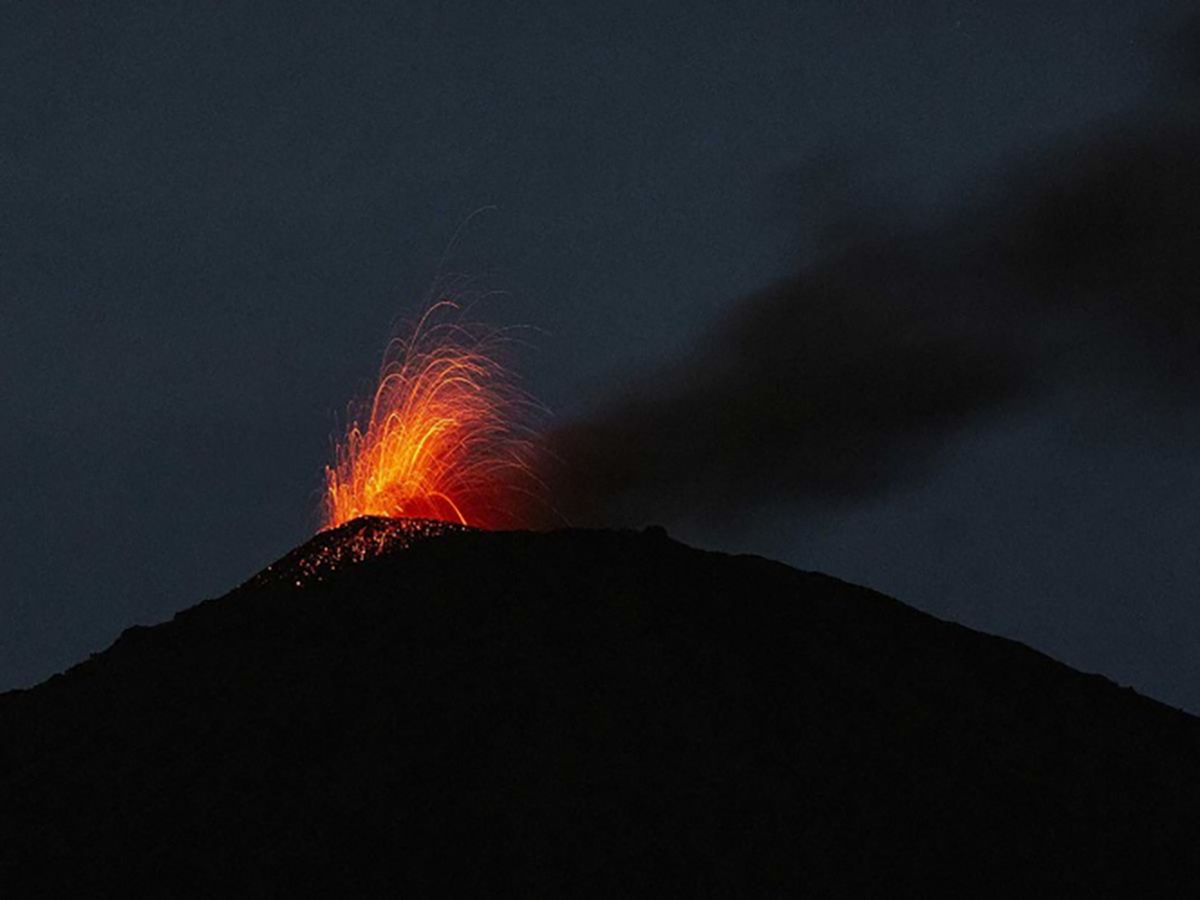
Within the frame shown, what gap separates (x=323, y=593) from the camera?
941 inches

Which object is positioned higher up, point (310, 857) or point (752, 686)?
point (752, 686)

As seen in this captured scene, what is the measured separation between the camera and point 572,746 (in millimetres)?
19781

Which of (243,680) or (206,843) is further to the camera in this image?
(243,680)

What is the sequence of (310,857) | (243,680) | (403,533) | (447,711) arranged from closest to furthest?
(310,857), (447,711), (243,680), (403,533)

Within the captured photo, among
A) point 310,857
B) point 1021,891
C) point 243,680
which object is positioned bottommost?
point 1021,891

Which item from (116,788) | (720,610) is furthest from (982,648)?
(116,788)

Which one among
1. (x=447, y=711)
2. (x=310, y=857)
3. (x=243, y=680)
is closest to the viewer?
(x=310, y=857)

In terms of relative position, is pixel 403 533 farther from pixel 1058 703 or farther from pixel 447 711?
pixel 1058 703

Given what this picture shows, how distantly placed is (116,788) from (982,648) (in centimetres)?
1165

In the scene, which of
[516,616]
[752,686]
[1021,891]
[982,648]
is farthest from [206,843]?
[982,648]

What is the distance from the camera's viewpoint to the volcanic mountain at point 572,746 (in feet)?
61.7

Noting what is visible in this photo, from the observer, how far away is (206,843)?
19.3m

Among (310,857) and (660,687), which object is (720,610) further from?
(310,857)

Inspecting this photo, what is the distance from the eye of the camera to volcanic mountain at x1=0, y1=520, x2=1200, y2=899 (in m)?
18.8
